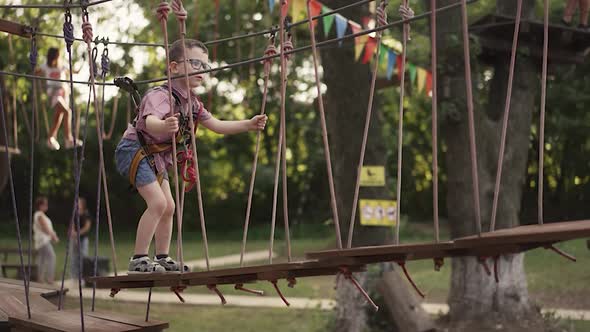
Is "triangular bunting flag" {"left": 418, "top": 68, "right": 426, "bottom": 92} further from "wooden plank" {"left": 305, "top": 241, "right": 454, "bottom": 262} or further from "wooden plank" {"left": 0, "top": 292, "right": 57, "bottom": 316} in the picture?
"wooden plank" {"left": 305, "top": 241, "right": 454, "bottom": 262}

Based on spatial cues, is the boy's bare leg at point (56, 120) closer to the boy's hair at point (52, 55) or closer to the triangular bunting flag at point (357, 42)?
the boy's hair at point (52, 55)

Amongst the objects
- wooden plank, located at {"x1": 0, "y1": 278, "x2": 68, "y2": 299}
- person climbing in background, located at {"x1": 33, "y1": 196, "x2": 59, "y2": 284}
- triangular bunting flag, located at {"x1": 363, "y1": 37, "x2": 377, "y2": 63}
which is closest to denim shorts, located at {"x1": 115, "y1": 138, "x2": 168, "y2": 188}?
wooden plank, located at {"x1": 0, "y1": 278, "x2": 68, "y2": 299}

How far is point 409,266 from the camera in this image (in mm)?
14664

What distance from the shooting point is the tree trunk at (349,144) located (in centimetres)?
752

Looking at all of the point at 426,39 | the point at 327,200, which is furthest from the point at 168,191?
the point at 327,200

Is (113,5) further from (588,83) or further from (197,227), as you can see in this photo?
(197,227)

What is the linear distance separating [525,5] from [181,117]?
4.66 m

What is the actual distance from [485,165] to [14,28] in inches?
200

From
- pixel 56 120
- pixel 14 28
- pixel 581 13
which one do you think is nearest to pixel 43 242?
pixel 56 120

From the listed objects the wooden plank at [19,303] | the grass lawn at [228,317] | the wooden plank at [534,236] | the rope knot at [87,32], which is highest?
the rope knot at [87,32]

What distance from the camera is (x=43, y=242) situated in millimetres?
10867

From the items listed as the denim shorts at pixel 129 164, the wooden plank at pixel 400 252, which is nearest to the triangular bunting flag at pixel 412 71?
the denim shorts at pixel 129 164

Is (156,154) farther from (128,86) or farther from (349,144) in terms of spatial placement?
(349,144)

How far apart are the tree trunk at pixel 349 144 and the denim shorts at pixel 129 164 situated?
4.04 metres
